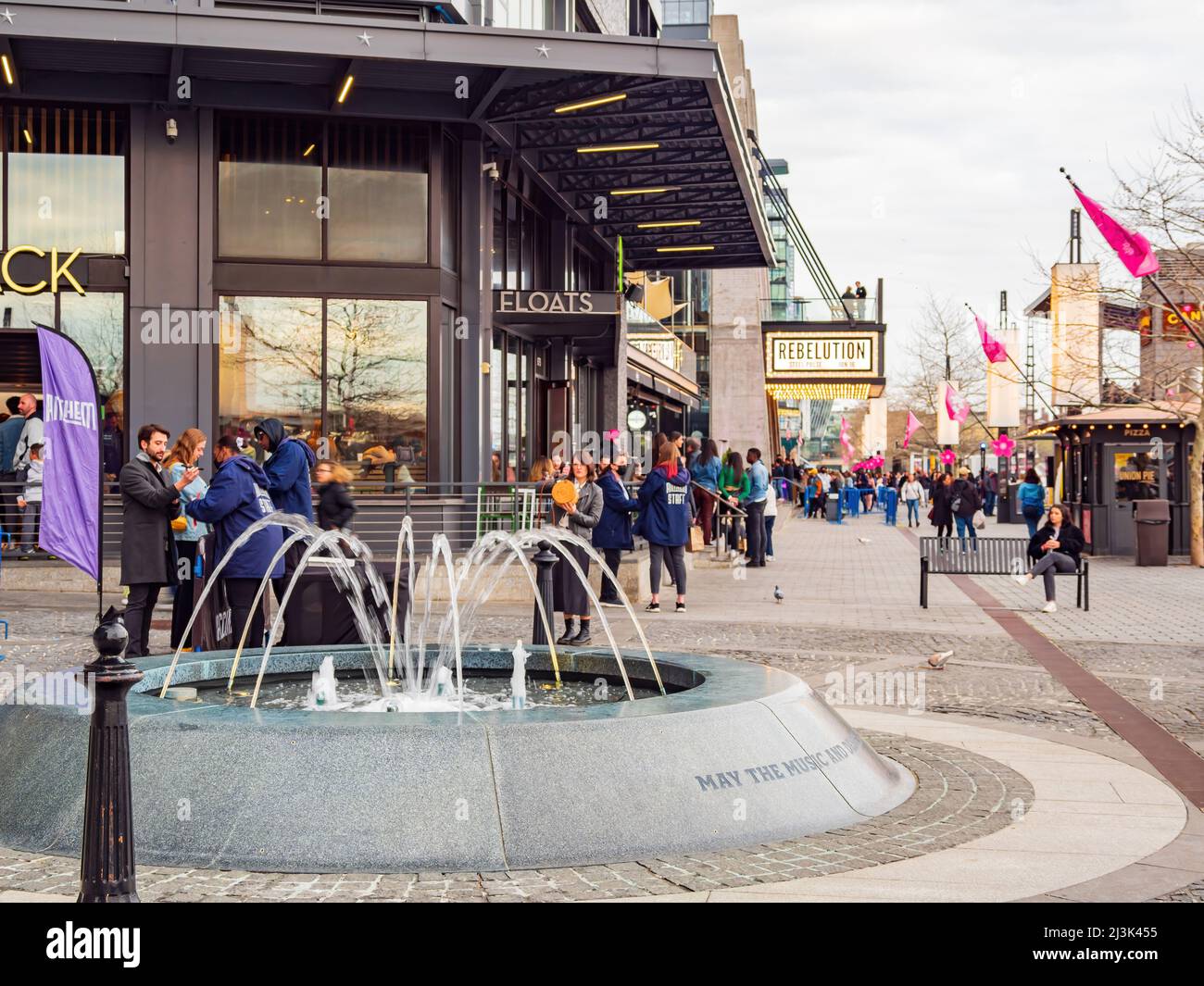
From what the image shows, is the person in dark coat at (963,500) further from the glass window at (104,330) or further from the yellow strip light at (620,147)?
the glass window at (104,330)

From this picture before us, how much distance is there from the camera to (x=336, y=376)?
22047mm

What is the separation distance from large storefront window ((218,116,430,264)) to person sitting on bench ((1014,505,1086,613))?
9.97m

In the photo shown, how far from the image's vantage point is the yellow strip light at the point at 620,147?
24641mm

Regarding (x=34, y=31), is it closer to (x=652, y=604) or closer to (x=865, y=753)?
(x=652, y=604)

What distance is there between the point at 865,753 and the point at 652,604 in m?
10.2

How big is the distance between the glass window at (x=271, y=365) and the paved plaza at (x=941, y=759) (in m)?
4.13

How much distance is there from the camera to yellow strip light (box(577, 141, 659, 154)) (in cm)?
2464

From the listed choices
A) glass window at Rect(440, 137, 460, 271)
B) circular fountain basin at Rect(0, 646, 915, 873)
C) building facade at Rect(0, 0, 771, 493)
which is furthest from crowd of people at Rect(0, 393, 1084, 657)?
glass window at Rect(440, 137, 460, 271)

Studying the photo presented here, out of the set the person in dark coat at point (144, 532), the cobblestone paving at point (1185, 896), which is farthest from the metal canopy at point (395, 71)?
the cobblestone paving at point (1185, 896)

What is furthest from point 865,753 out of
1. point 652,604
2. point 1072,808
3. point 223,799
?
point 652,604

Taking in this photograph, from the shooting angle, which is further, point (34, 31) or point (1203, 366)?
point (1203, 366)

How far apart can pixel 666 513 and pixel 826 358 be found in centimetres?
3486

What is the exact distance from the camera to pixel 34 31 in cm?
1864
